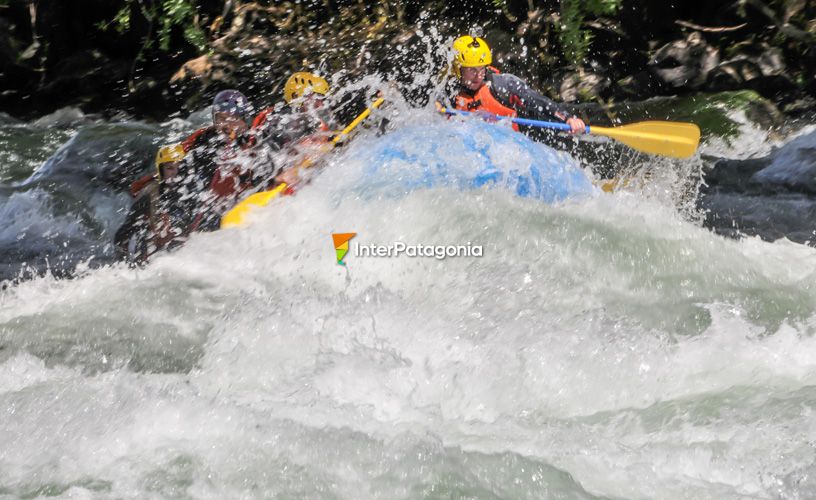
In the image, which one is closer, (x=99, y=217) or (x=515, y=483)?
(x=515, y=483)

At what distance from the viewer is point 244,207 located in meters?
4.36

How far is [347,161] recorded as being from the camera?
453cm

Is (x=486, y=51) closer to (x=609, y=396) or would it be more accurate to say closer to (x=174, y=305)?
(x=174, y=305)

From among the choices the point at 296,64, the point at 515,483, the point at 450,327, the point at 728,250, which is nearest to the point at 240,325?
the point at 450,327

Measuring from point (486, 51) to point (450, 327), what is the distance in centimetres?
238

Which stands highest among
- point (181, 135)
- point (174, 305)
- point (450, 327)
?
point (450, 327)

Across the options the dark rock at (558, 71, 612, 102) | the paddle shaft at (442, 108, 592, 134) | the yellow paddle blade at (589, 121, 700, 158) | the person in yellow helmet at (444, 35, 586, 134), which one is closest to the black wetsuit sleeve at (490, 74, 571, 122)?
the person in yellow helmet at (444, 35, 586, 134)

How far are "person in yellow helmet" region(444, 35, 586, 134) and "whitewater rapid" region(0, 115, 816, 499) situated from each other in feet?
2.65

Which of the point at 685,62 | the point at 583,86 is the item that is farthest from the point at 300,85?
the point at 685,62

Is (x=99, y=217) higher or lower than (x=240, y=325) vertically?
lower

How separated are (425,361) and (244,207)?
1.67 m

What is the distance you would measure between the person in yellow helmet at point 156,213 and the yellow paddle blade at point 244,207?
36 centimetres

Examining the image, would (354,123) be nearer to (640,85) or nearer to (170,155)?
(170,155)

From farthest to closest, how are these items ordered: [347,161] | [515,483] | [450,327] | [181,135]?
1. [181,135]
2. [347,161]
3. [450,327]
4. [515,483]
